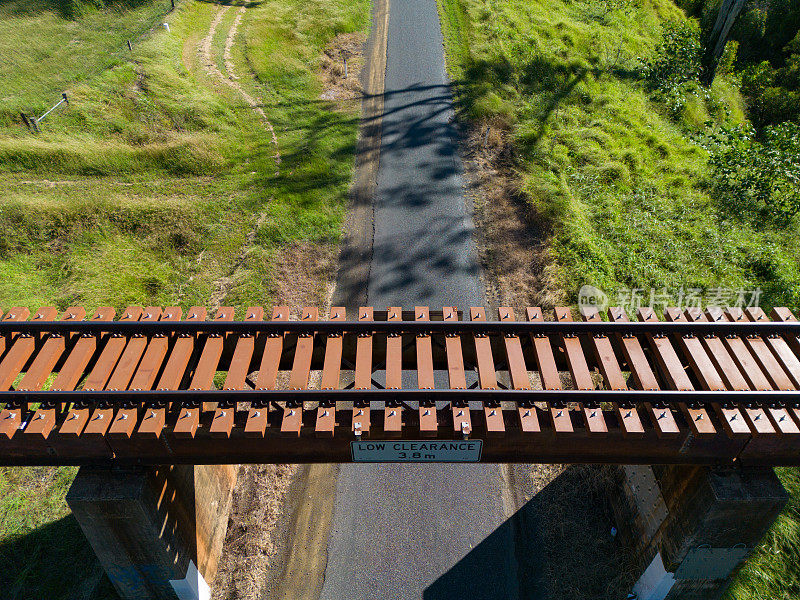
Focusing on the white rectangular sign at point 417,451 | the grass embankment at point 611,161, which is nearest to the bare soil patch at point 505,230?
the grass embankment at point 611,161

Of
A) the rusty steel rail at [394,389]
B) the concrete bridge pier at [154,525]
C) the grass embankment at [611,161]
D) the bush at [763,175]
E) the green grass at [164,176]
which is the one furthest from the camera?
the bush at [763,175]

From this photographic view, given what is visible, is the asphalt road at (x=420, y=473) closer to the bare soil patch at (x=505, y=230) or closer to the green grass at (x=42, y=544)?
the bare soil patch at (x=505, y=230)

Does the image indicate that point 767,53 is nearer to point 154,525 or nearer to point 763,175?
point 763,175

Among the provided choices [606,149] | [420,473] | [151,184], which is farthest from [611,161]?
[151,184]

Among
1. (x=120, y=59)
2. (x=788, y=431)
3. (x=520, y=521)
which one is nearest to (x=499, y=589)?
(x=520, y=521)

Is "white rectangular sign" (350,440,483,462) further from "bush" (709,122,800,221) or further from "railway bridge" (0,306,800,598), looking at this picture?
"bush" (709,122,800,221)

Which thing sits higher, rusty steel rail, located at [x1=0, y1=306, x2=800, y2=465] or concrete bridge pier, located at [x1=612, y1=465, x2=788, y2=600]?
rusty steel rail, located at [x1=0, y1=306, x2=800, y2=465]

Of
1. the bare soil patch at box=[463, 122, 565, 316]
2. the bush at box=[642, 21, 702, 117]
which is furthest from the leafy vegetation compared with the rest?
the bare soil patch at box=[463, 122, 565, 316]
